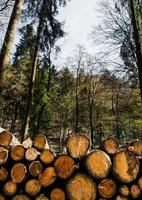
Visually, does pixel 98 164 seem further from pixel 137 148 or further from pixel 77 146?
pixel 137 148

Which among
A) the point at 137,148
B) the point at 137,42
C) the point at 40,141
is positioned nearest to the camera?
the point at 137,148

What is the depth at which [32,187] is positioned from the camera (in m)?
4.63

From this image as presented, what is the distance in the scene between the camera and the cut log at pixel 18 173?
4648mm

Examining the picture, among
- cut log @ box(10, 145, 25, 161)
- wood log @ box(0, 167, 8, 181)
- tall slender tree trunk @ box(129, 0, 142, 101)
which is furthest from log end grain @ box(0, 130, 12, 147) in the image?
tall slender tree trunk @ box(129, 0, 142, 101)

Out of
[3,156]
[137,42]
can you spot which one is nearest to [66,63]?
[137,42]

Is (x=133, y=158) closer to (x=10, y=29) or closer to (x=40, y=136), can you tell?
(x=40, y=136)

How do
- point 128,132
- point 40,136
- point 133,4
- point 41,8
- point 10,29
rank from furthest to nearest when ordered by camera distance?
point 128,132
point 41,8
point 133,4
point 10,29
point 40,136

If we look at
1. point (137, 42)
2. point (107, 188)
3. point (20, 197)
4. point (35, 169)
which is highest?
point (137, 42)

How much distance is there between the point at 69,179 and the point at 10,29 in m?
4.68

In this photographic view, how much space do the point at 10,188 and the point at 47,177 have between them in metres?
0.54

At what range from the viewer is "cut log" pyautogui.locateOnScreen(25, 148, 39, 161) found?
473cm

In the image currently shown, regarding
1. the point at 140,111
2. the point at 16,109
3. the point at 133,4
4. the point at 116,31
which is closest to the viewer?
the point at 133,4

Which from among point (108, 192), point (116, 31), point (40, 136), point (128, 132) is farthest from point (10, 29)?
point (128, 132)

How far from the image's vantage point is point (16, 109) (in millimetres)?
36250
